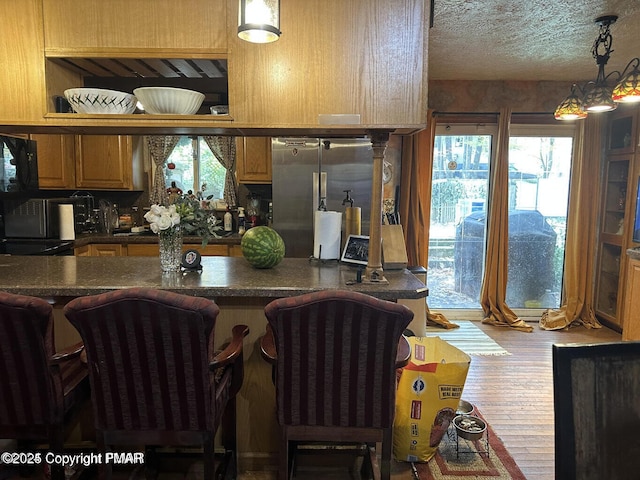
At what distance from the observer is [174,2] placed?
192 centimetres

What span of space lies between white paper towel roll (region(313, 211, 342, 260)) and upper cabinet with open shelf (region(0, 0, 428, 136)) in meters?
0.52

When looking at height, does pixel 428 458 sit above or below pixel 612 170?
below

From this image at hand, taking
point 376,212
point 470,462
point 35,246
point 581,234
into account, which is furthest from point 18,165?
point 581,234

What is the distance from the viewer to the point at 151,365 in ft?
4.90

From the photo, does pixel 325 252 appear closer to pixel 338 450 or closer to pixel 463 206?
pixel 338 450

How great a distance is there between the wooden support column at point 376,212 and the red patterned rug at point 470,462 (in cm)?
106

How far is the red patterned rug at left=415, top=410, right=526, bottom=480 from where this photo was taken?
2.25 meters

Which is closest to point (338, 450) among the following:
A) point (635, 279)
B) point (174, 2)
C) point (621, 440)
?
point (621, 440)

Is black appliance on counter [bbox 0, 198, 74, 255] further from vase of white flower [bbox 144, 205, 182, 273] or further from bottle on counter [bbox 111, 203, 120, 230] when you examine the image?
vase of white flower [bbox 144, 205, 182, 273]

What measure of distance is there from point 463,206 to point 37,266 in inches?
161

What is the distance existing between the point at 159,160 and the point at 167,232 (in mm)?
2883

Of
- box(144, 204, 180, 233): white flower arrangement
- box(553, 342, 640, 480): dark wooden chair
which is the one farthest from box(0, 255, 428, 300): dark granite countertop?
box(553, 342, 640, 480): dark wooden chair

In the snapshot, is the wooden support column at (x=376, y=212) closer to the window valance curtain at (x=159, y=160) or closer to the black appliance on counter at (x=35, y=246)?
the black appliance on counter at (x=35, y=246)

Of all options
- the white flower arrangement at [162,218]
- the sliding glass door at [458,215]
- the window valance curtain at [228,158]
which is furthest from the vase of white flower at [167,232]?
the sliding glass door at [458,215]
